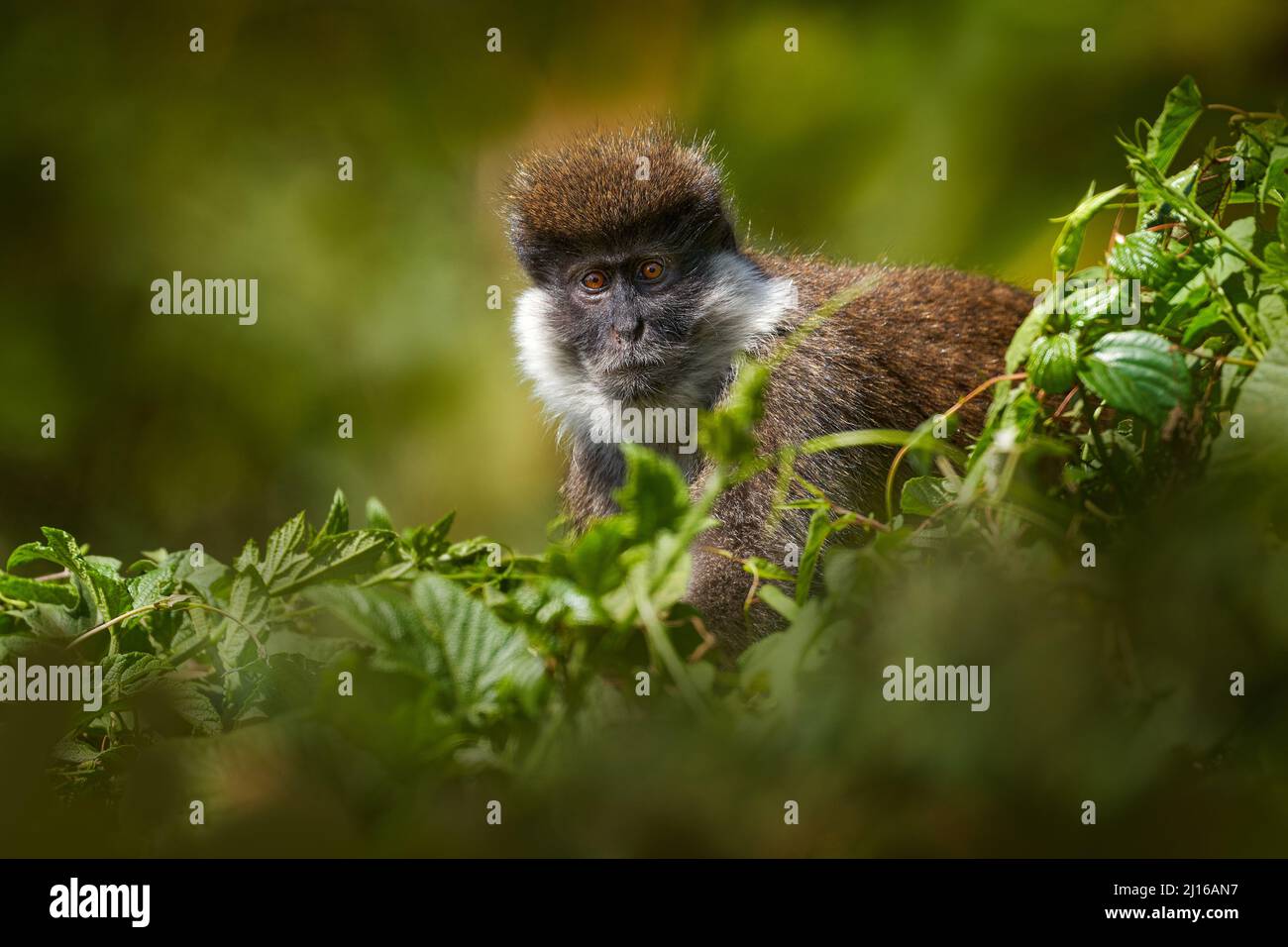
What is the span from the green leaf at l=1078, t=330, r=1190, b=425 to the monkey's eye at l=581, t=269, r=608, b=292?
9.24ft

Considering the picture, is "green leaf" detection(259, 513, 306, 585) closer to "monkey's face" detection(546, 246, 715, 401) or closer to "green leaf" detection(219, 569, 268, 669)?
"green leaf" detection(219, 569, 268, 669)

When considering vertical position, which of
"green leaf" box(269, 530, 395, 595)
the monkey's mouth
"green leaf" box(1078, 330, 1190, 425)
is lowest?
"green leaf" box(269, 530, 395, 595)

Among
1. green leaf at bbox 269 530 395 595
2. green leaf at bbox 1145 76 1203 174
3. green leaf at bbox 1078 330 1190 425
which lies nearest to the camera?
green leaf at bbox 1078 330 1190 425

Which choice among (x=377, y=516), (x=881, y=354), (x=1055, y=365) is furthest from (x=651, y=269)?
(x=1055, y=365)

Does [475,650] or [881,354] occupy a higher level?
[881,354]

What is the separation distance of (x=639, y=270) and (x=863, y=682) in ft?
10.3

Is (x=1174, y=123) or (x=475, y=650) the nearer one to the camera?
(x=475, y=650)

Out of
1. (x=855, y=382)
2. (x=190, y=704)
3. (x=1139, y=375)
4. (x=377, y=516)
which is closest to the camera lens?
(x=1139, y=375)

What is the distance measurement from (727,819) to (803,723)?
151 mm

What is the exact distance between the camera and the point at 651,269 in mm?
4438

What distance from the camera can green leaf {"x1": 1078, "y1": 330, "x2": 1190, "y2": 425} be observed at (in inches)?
69.6

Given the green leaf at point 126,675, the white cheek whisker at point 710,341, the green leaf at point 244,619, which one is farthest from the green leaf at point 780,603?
the white cheek whisker at point 710,341

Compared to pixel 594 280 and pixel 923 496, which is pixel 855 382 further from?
pixel 923 496

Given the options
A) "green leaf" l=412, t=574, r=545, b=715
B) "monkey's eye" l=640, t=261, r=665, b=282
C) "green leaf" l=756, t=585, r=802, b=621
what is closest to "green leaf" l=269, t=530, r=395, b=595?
"green leaf" l=412, t=574, r=545, b=715
